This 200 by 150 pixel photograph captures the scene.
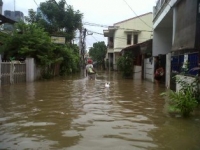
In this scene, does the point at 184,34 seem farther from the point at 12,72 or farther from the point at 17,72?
the point at 17,72

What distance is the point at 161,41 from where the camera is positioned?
1964 cm

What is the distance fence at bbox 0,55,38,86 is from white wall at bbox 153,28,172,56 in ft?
29.4

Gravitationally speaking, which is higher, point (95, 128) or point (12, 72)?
point (12, 72)

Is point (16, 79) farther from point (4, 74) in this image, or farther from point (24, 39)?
point (24, 39)

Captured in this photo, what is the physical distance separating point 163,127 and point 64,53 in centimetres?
1785

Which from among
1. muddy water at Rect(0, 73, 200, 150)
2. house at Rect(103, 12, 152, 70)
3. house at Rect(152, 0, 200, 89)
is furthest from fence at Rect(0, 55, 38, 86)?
house at Rect(103, 12, 152, 70)

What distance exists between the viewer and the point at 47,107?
7.67m

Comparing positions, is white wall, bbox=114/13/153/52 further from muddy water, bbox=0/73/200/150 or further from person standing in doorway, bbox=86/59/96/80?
muddy water, bbox=0/73/200/150

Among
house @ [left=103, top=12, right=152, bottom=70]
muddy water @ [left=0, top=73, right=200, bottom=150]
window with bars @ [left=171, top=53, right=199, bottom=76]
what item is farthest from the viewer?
house @ [left=103, top=12, right=152, bottom=70]

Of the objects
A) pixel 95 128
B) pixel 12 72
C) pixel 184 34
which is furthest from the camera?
pixel 12 72

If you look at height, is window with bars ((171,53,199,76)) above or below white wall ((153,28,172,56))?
below

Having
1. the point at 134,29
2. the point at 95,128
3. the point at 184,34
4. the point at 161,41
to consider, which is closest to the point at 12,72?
the point at 184,34

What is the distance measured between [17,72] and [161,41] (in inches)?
417

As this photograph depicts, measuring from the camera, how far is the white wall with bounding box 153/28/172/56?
63.9ft
